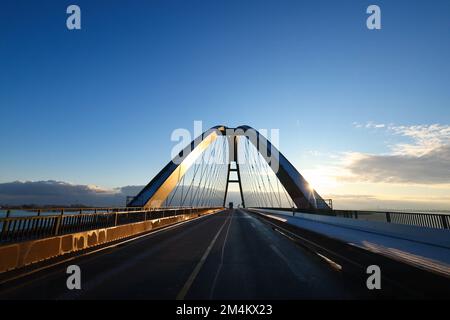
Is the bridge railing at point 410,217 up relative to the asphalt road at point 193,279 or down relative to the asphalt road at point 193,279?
up

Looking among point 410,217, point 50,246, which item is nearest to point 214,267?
point 50,246

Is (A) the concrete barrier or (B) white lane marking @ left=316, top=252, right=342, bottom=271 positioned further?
(B) white lane marking @ left=316, top=252, right=342, bottom=271

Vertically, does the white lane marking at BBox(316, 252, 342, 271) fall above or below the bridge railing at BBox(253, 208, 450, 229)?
below

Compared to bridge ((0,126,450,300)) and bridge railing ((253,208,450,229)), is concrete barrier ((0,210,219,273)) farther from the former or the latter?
bridge railing ((253,208,450,229))

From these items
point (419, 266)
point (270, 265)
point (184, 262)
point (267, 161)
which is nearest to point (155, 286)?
point (184, 262)

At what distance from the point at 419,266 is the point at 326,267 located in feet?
7.29

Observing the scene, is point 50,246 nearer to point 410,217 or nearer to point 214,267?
point 214,267

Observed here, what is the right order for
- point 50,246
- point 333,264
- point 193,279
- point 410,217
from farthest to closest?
point 410,217, point 50,246, point 333,264, point 193,279

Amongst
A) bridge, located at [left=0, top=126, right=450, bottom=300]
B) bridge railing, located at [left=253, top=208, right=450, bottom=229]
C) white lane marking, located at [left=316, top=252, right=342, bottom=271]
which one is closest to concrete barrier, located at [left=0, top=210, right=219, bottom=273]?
bridge, located at [left=0, top=126, right=450, bottom=300]

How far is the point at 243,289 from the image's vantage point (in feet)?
17.3

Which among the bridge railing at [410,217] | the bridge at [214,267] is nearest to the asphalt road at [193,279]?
the bridge at [214,267]

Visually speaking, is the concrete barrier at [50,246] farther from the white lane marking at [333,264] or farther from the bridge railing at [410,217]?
the bridge railing at [410,217]

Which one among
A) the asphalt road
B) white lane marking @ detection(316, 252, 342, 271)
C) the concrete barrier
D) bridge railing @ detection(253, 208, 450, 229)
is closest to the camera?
the asphalt road
